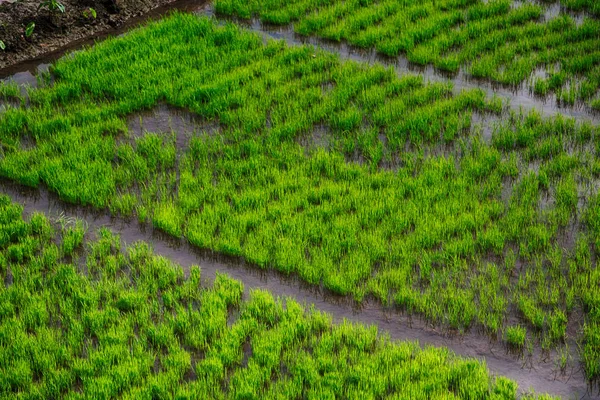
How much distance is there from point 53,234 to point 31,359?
1.14 m

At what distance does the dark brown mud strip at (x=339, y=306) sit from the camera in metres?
3.75

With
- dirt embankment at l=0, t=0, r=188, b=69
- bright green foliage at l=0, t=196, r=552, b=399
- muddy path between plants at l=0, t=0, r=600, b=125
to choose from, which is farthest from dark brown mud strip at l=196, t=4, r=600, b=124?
bright green foliage at l=0, t=196, r=552, b=399

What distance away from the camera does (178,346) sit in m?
3.90

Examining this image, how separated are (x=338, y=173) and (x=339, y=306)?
128 cm

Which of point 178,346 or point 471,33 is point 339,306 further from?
point 471,33

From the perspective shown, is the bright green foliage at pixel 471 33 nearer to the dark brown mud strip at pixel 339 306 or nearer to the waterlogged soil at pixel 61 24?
the waterlogged soil at pixel 61 24

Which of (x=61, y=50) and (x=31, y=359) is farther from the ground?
(x=61, y=50)

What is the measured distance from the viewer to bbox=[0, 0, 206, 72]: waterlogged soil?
682cm

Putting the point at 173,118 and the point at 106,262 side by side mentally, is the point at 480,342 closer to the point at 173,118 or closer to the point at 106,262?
the point at 106,262

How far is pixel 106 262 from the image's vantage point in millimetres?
4539

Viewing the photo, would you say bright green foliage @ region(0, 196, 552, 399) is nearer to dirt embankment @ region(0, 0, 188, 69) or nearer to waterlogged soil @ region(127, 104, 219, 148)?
waterlogged soil @ region(127, 104, 219, 148)

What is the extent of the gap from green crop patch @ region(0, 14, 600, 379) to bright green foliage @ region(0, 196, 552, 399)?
0.24 metres

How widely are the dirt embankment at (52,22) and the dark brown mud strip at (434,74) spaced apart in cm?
79

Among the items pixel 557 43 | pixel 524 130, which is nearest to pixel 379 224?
pixel 524 130
